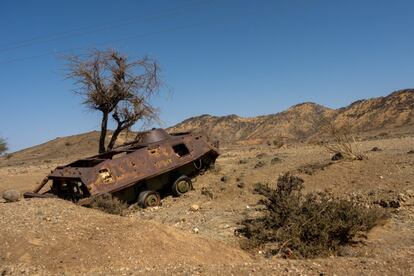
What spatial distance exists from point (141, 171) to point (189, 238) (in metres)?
4.96

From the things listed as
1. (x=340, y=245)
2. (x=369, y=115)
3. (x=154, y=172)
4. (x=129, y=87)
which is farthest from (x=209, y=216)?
(x=369, y=115)

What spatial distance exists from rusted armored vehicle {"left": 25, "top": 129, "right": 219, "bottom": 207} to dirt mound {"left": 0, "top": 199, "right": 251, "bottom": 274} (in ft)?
9.80

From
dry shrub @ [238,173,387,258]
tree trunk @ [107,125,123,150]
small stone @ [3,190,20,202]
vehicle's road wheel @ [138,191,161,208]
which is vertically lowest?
dry shrub @ [238,173,387,258]

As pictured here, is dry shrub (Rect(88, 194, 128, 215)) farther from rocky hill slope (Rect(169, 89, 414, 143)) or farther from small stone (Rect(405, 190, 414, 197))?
rocky hill slope (Rect(169, 89, 414, 143))

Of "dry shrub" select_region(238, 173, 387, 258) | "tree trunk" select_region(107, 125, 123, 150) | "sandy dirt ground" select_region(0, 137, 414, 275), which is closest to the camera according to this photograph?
"sandy dirt ground" select_region(0, 137, 414, 275)

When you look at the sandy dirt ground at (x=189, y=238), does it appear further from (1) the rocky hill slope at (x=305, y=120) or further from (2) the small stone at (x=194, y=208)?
(1) the rocky hill slope at (x=305, y=120)

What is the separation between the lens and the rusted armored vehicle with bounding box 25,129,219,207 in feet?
39.3

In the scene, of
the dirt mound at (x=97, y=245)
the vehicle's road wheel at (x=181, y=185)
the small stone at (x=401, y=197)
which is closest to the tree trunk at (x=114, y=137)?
the vehicle's road wheel at (x=181, y=185)

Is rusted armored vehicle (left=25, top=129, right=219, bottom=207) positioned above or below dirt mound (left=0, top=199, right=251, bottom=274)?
above

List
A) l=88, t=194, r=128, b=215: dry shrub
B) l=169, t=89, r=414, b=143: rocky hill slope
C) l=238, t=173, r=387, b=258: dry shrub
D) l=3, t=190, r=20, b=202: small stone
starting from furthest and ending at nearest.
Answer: l=169, t=89, r=414, b=143: rocky hill slope → l=3, t=190, r=20, b=202: small stone → l=88, t=194, r=128, b=215: dry shrub → l=238, t=173, r=387, b=258: dry shrub

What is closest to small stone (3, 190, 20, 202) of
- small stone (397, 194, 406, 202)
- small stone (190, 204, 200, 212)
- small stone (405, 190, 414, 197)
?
small stone (190, 204, 200, 212)

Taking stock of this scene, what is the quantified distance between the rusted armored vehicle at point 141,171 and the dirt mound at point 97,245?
9.80ft

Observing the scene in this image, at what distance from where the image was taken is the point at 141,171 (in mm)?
12812

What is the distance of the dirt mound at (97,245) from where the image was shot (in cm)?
683
